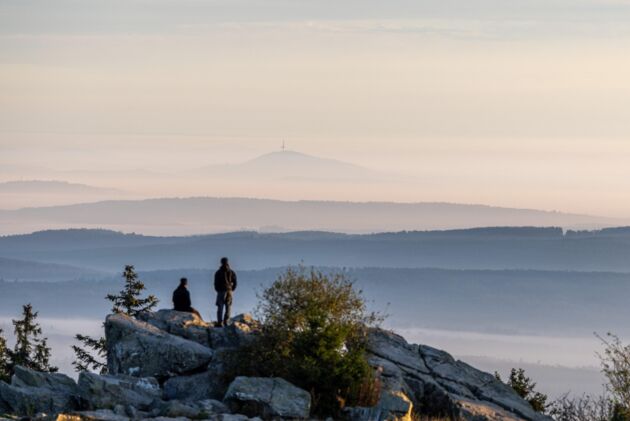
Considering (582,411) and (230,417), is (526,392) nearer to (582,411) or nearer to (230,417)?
(582,411)

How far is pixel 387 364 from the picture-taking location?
182ft

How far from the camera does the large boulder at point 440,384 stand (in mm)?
53469

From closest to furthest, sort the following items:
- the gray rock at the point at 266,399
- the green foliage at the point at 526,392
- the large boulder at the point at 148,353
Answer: the gray rock at the point at 266,399, the large boulder at the point at 148,353, the green foliage at the point at 526,392

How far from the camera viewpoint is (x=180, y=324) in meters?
57.6

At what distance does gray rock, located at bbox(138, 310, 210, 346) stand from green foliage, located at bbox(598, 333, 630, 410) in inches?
597

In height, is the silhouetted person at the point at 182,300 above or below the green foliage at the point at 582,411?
above

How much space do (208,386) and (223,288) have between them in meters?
7.14

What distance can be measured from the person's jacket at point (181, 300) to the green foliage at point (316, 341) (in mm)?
6346

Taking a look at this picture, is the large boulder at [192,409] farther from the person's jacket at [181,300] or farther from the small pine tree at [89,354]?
the small pine tree at [89,354]

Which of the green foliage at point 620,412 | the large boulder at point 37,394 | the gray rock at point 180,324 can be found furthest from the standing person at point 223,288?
the green foliage at point 620,412

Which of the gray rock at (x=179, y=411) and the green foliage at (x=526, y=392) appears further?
the green foliage at (x=526, y=392)

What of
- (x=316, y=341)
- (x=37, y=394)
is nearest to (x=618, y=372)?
(x=316, y=341)

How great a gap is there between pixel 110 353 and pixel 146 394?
5.42 meters

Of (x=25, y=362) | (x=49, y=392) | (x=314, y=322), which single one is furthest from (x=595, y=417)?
(x=25, y=362)
